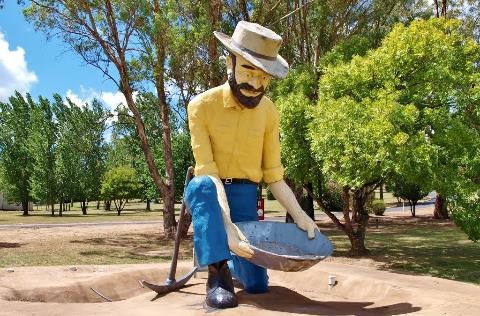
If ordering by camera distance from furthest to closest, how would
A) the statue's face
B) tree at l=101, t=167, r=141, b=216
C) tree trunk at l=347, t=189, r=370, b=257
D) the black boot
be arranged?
tree at l=101, t=167, r=141, b=216 < tree trunk at l=347, t=189, r=370, b=257 < the statue's face < the black boot

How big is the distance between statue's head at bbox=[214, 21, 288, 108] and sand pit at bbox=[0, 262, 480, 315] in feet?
6.76

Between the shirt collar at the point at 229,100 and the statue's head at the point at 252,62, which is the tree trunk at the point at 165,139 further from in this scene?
the statue's head at the point at 252,62

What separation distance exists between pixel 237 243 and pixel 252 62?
1.68 metres

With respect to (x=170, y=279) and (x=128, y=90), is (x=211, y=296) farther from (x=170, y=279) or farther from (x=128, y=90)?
(x=128, y=90)

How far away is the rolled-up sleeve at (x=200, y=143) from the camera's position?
221 inches

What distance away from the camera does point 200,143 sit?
566cm

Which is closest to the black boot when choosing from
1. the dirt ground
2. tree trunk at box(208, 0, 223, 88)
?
the dirt ground

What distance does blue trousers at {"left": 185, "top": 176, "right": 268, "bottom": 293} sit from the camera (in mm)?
5203

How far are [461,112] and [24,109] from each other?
127 ft

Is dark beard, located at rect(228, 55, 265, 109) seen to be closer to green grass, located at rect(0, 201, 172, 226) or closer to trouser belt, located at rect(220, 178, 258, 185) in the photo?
trouser belt, located at rect(220, 178, 258, 185)

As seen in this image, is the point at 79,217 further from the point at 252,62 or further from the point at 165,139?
the point at 252,62

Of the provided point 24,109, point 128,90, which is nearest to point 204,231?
point 128,90

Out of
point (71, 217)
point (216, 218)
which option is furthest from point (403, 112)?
point (71, 217)

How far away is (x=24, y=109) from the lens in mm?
42719
